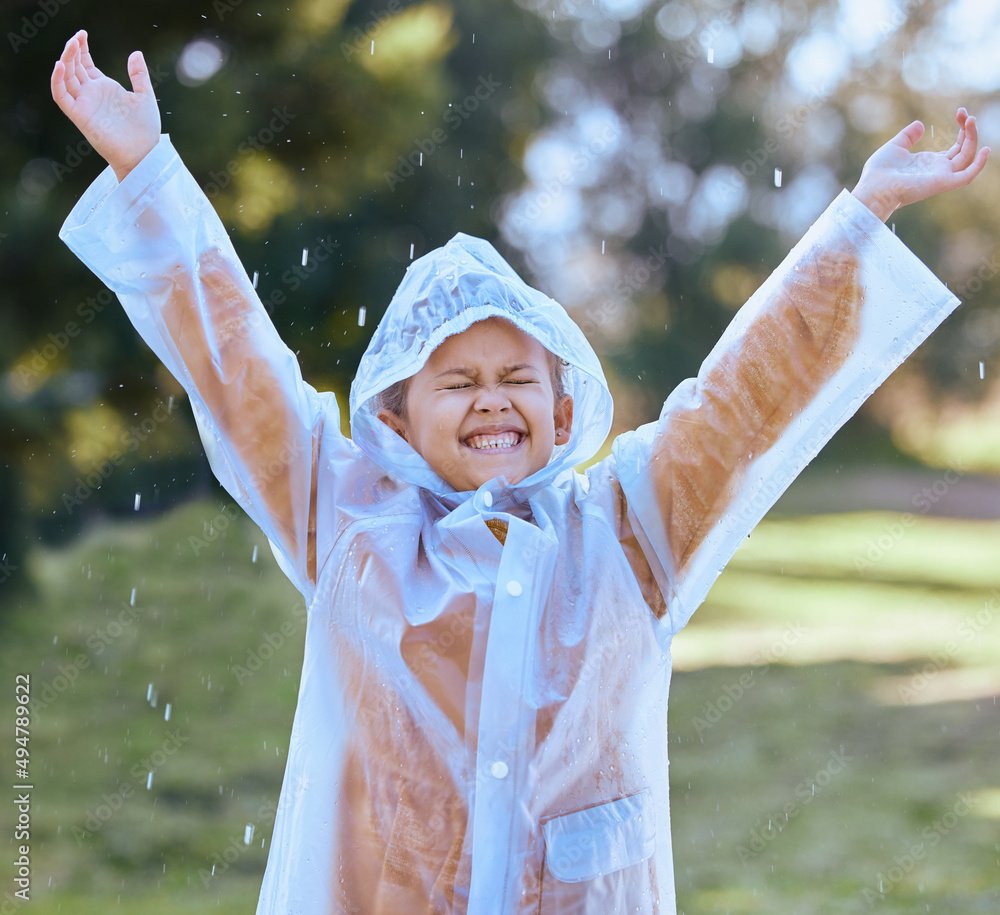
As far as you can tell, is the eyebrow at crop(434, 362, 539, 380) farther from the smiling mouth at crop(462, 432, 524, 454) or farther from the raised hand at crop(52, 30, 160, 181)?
the raised hand at crop(52, 30, 160, 181)

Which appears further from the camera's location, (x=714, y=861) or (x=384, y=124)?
(x=384, y=124)

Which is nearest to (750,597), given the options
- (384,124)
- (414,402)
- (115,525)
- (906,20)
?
(115,525)

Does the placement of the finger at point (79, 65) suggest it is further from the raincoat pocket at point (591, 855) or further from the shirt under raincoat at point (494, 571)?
the raincoat pocket at point (591, 855)

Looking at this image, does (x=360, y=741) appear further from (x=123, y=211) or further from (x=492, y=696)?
(x=123, y=211)

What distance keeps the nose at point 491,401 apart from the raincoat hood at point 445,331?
3.6 inches

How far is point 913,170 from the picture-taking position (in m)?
1.38

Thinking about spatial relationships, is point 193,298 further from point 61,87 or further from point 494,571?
point 494,571

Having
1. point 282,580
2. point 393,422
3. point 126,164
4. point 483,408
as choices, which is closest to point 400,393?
point 393,422

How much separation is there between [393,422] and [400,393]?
1.6 inches

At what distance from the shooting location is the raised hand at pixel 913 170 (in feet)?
4.47

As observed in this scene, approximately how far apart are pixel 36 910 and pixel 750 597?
627 centimetres

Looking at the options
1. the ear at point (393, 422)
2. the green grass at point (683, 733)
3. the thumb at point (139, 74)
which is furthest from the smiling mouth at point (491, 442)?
the green grass at point (683, 733)

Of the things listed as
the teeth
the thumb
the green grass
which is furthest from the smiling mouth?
the green grass

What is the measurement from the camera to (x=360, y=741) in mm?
1295
